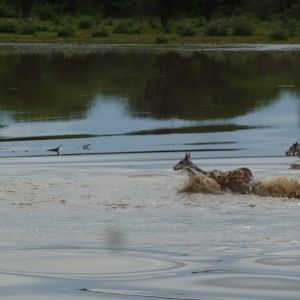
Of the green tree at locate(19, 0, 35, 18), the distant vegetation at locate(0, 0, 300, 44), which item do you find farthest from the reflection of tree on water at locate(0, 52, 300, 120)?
the green tree at locate(19, 0, 35, 18)

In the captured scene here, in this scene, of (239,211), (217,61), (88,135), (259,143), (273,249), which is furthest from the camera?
(217,61)

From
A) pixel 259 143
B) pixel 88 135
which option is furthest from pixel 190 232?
pixel 88 135

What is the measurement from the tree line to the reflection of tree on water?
32274 millimetres

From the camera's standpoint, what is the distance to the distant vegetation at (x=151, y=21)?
6481 centimetres

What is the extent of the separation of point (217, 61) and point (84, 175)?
92.7 feet

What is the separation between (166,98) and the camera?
2962 centimetres

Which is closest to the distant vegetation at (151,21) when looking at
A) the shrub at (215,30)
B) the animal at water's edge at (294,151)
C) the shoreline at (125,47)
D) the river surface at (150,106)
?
the shrub at (215,30)

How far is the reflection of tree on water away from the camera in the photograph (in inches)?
1078

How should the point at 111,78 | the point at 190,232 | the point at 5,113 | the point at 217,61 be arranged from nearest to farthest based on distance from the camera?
the point at 190,232
the point at 5,113
the point at 111,78
the point at 217,61

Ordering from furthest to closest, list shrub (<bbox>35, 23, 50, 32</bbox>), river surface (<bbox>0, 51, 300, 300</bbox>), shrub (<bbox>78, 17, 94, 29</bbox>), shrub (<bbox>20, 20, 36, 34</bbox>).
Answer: shrub (<bbox>78, 17, 94, 29</bbox>) → shrub (<bbox>35, 23, 50, 32</bbox>) → shrub (<bbox>20, 20, 36, 34</bbox>) → river surface (<bbox>0, 51, 300, 300</bbox>)

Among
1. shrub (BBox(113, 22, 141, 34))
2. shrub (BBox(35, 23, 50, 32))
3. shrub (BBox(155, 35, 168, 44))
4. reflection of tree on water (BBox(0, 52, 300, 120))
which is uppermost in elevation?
shrub (BBox(35, 23, 50, 32))

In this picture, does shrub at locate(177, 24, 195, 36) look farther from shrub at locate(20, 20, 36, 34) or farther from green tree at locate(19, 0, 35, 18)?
green tree at locate(19, 0, 35, 18)

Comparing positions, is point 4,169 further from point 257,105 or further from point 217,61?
point 217,61

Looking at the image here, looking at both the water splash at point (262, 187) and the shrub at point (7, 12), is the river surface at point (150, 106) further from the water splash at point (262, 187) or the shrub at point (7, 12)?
the shrub at point (7, 12)
